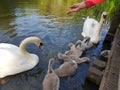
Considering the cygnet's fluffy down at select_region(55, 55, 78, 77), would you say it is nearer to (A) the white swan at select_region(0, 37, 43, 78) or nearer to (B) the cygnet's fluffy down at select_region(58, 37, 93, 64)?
(B) the cygnet's fluffy down at select_region(58, 37, 93, 64)

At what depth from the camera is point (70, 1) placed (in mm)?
13156

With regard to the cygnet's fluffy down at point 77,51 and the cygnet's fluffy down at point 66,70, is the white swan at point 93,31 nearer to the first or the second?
the cygnet's fluffy down at point 77,51

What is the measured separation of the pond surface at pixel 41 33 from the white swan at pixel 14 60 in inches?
5.1

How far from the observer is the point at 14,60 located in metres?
4.49

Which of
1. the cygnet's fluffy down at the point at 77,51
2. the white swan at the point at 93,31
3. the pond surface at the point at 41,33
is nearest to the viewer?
the pond surface at the point at 41,33

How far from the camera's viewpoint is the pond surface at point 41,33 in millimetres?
4398

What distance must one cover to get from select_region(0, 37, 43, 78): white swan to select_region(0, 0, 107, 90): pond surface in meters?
0.13

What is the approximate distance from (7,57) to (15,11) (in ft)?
17.6

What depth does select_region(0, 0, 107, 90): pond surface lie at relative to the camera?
14.4 feet

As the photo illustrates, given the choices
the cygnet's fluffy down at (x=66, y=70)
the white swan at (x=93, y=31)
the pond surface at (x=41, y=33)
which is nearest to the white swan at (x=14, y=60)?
the pond surface at (x=41, y=33)

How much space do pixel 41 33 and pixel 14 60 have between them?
8.51ft

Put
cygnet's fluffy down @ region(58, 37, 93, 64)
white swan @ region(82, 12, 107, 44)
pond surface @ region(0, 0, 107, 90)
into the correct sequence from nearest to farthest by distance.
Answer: pond surface @ region(0, 0, 107, 90), cygnet's fluffy down @ region(58, 37, 93, 64), white swan @ region(82, 12, 107, 44)

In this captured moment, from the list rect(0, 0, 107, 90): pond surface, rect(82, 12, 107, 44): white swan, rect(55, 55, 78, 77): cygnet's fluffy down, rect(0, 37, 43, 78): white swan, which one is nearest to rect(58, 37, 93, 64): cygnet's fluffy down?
rect(0, 0, 107, 90): pond surface

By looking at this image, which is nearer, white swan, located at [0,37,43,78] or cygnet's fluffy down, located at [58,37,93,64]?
white swan, located at [0,37,43,78]
